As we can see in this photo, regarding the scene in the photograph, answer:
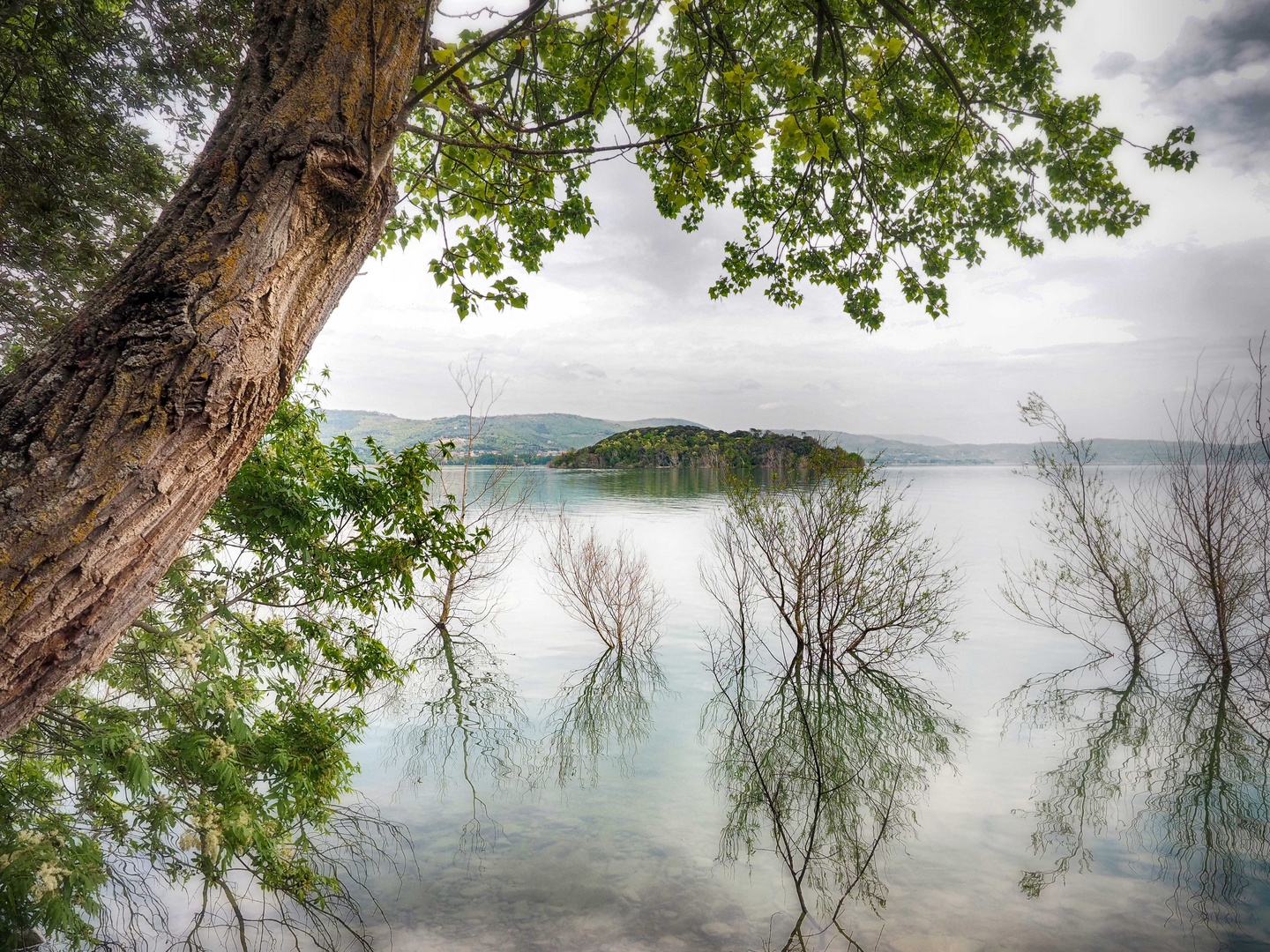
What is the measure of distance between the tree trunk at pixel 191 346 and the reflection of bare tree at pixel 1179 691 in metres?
7.51

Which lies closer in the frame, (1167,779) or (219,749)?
(219,749)

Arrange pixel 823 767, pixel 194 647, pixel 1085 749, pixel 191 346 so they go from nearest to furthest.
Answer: pixel 191 346 < pixel 194 647 < pixel 823 767 < pixel 1085 749

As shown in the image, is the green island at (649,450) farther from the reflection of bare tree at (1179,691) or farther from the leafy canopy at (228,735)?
the leafy canopy at (228,735)

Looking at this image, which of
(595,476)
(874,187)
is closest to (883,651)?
(874,187)

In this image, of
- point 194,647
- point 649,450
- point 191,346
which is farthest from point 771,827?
point 649,450

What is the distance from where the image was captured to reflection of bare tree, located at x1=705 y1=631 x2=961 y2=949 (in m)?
5.82

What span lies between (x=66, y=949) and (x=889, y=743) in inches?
367

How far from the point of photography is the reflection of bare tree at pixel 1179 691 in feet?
21.2

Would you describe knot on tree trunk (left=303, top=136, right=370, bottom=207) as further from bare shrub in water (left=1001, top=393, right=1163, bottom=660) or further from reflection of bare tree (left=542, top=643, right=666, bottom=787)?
bare shrub in water (left=1001, top=393, right=1163, bottom=660)

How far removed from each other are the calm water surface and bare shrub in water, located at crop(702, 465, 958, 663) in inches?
82.2

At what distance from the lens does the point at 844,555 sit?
10016 millimetres

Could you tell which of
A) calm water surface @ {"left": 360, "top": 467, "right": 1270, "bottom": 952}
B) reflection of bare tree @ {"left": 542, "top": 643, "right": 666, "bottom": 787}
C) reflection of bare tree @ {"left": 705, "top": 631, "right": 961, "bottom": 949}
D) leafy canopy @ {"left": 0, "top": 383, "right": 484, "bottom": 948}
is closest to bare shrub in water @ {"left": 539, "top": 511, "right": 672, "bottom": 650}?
reflection of bare tree @ {"left": 542, "top": 643, "right": 666, "bottom": 787}

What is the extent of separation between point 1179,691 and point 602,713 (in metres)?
9.94

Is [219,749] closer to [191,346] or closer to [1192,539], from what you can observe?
[191,346]
